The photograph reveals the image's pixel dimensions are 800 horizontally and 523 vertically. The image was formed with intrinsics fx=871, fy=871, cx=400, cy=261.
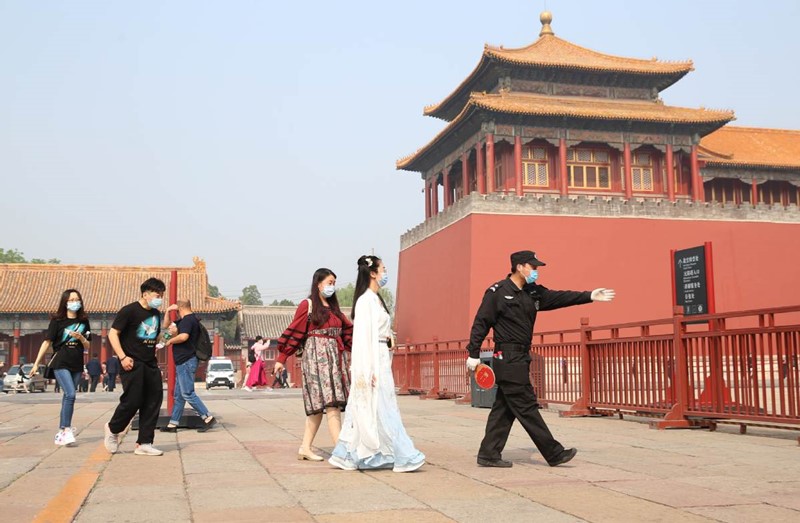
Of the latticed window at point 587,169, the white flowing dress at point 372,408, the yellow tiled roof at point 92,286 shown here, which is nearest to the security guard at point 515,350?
the white flowing dress at point 372,408

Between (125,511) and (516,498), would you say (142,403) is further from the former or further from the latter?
(516,498)

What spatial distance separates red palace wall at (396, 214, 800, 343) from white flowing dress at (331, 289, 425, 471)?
19030mm

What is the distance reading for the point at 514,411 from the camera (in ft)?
19.2

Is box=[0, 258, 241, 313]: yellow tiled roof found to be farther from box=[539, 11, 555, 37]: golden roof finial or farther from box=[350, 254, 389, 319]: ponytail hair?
box=[350, 254, 389, 319]: ponytail hair

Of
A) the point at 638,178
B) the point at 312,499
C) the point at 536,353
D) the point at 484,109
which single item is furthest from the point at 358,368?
the point at 638,178

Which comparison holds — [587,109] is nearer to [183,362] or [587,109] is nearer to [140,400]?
[183,362]

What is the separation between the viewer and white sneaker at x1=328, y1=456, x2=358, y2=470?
584 cm

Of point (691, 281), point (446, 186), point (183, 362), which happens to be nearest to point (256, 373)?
point (446, 186)

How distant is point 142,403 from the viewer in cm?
682

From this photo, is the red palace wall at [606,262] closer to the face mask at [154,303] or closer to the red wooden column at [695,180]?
the red wooden column at [695,180]

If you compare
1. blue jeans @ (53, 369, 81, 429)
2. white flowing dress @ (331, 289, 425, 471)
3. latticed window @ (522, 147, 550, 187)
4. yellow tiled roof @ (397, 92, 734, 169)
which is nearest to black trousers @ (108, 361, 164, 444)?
blue jeans @ (53, 369, 81, 429)

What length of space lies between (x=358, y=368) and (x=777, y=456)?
10.2 feet

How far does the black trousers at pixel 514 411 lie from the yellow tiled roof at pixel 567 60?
23.0 metres

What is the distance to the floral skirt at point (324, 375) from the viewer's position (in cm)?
632
